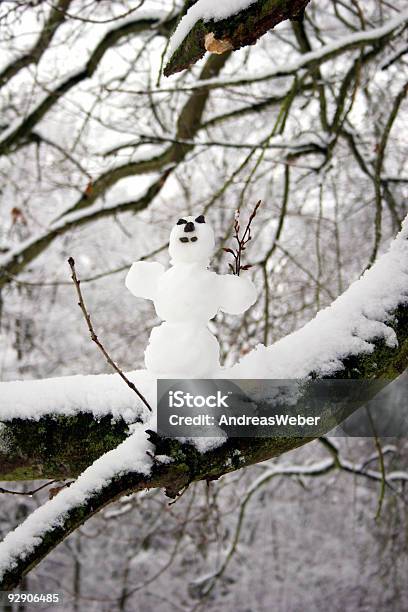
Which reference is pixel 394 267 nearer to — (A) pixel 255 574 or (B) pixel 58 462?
(B) pixel 58 462

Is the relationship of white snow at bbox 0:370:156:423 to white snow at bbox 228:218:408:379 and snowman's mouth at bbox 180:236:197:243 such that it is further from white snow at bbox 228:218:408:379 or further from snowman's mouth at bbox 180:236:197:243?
snowman's mouth at bbox 180:236:197:243

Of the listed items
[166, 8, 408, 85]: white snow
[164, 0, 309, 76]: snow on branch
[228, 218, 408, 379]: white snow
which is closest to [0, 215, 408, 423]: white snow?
[228, 218, 408, 379]: white snow

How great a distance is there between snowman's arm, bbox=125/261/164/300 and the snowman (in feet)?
0.15

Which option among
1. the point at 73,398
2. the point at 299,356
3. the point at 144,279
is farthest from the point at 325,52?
the point at 73,398

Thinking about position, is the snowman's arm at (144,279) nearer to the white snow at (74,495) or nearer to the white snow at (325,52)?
the white snow at (74,495)

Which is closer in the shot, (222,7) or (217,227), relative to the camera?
(222,7)

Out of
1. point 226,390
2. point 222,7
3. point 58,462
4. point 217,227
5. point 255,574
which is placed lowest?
point 255,574

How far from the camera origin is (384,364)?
1126mm

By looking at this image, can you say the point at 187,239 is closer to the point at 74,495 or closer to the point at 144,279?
the point at 144,279

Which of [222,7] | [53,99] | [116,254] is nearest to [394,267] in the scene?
[222,7]

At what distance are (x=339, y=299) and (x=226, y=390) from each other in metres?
0.36

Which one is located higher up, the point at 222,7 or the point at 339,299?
the point at 222,7

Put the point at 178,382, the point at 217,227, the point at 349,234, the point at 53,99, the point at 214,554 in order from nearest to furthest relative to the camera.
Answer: the point at 178,382 < the point at 53,99 < the point at 349,234 < the point at 217,227 < the point at 214,554

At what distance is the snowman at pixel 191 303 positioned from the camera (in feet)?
3.95
